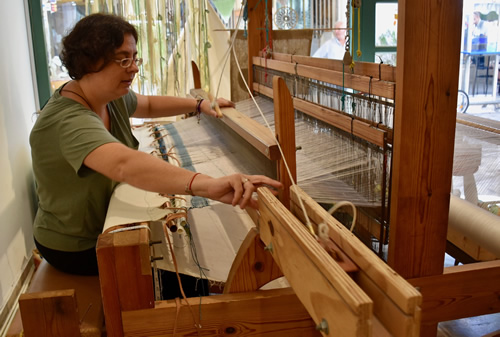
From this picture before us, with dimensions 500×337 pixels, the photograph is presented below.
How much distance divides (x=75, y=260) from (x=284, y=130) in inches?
33.7

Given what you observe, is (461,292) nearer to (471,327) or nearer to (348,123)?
(348,123)

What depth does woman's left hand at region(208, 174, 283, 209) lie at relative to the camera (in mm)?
1184

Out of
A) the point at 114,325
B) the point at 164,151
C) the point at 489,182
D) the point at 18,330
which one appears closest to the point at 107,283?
the point at 114,325

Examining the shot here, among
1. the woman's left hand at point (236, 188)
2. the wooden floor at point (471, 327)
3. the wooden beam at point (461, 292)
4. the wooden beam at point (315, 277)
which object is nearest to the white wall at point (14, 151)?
the woman's left hand at point (236, 188)

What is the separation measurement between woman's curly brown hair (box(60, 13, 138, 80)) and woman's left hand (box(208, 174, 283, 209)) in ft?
2.19

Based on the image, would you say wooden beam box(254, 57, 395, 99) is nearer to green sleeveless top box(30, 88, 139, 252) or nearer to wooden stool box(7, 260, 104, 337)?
green sleeveless top box(30, 88, 139, 252)

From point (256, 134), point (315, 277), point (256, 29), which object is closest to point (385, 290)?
point (315, 277)

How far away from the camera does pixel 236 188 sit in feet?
3.88

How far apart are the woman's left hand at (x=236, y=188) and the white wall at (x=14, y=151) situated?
169 centimetres

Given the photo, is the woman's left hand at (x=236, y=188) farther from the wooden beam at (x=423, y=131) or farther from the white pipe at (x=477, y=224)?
the white pipe at (x=477, y=224)

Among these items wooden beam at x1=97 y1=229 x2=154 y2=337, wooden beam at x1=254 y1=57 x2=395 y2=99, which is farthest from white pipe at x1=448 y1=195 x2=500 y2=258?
wooden beam at x1=97 y1=229 x2=154 y2=337

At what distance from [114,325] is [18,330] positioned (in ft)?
1.06

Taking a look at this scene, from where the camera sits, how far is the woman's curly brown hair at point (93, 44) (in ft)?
5.26

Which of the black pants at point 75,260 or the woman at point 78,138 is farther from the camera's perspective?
the black pants at point 75,260
